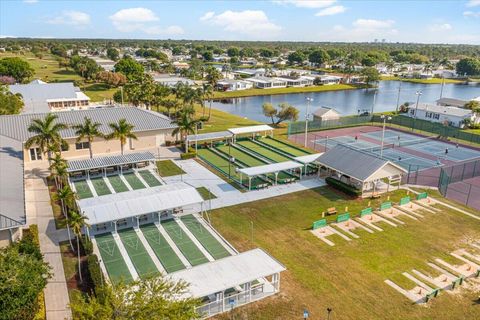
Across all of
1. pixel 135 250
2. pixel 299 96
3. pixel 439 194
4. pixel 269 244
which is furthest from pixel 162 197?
pixel 299 96

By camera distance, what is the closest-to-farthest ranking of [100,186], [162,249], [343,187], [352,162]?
[162,249], [343,187], [100,186], [352,162]

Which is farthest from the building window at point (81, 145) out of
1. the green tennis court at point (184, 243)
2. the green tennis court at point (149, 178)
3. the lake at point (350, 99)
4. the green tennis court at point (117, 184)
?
the lake at point (350, 99)

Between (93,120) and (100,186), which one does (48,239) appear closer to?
(100,186)

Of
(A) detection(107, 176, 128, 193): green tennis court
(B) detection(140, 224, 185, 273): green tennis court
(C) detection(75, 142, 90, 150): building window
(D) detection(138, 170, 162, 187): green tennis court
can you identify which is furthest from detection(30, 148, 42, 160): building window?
(B) detection(140, 224, 185, 273): green tennis court

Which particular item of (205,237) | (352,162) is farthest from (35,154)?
(352,162)

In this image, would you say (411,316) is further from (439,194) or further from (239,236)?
(439,194)

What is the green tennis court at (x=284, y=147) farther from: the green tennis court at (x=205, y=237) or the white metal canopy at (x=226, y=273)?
the white metal canopy at (x=226, y=273)
